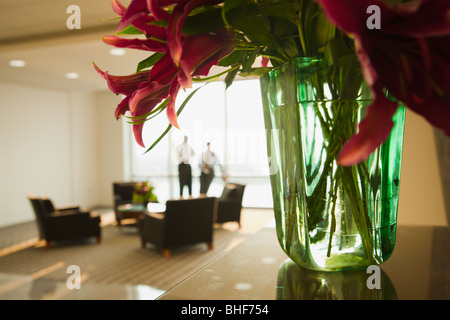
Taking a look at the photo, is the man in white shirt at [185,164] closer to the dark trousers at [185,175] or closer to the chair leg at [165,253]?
the dark trousers at [185,175]

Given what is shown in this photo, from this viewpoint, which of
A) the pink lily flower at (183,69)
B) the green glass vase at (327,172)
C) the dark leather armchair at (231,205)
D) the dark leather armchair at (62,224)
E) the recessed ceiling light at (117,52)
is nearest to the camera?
the pink lily flower at (183,69)

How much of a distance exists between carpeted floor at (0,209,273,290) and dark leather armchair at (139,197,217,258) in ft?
0.62

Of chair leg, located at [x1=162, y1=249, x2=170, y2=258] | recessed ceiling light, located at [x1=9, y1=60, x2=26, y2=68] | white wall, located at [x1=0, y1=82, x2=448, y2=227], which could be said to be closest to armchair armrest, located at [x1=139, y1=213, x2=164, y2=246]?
chair leg, located at [x1=162, y1=249, x2=170, y2=258]

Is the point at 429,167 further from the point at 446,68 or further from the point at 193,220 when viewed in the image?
the point at 193,220

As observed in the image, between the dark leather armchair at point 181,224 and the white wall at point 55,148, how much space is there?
188 inches

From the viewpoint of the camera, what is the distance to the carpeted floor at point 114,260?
15.6 ft

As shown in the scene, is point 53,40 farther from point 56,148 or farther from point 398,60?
point 398,60

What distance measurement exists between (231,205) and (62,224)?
2973 millimetres

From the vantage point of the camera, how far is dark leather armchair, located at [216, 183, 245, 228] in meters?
7.50

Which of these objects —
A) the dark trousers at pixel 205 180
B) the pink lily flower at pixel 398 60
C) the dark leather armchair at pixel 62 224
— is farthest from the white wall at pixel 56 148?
the pink lily flower at pixel 398 60

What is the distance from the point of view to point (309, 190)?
0.54m

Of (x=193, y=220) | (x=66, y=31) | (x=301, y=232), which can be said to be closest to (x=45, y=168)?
(x=66, y=31)
